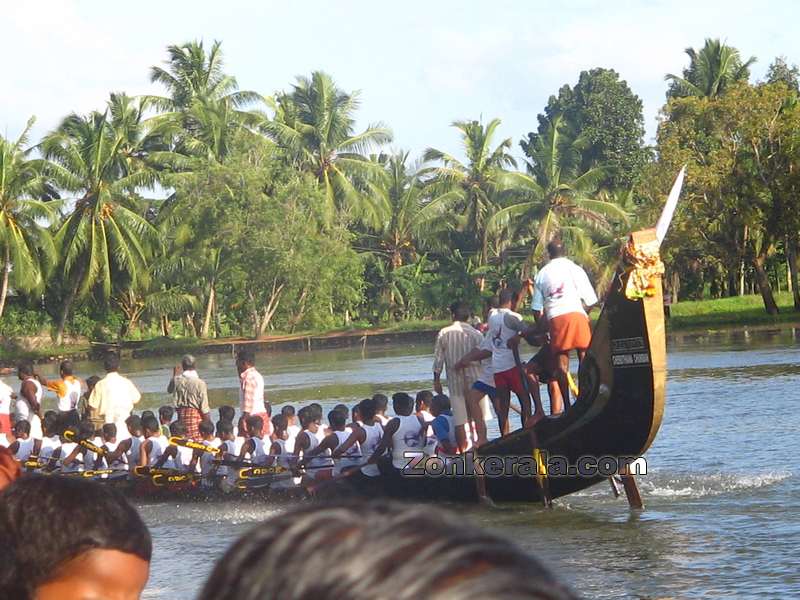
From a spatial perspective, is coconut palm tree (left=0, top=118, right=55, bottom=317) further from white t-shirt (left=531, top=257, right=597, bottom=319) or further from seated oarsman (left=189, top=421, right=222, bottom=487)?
white t-shirt (left=531, top=257, right=597, bottom=319)

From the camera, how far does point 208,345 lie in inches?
1457

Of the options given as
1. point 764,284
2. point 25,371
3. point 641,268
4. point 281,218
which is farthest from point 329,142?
point 641,268

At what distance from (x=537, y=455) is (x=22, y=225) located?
29.3m

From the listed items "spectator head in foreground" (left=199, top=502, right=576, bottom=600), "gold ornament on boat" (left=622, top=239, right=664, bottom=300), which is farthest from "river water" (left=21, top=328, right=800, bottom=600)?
"spectator head in foreground" (left=199, top=502, right=576, bottom=600)

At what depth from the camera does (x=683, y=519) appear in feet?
31.6

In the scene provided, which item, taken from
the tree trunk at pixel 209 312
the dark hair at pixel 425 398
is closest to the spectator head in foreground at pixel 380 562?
the dark hair at pixel 425 398

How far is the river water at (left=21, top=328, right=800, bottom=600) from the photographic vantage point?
8.02 meters

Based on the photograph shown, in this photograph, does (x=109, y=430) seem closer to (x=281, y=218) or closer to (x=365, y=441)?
(x=365, y=441)

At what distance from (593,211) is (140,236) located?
13.8 meters

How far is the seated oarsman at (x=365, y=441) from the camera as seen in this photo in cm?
1034

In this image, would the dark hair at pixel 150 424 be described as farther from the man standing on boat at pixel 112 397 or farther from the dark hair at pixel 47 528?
the dark hair at pixel 47 528

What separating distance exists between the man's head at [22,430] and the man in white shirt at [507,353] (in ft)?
19.9

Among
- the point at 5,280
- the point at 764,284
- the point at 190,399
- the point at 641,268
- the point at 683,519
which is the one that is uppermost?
the point at 5,280

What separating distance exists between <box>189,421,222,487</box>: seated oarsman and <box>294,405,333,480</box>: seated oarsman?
0.95 m
